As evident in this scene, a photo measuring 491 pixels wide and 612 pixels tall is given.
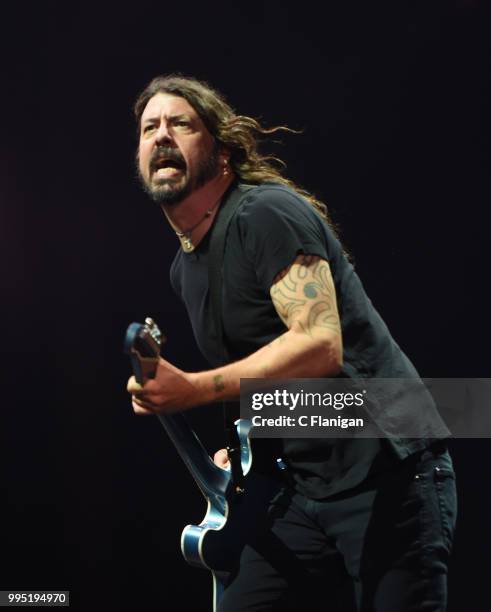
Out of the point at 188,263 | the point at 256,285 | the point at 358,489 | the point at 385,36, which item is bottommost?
the point at 358,489

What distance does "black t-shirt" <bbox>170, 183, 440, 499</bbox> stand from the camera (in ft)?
5.77

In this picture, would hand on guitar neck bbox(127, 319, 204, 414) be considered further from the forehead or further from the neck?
the forehead

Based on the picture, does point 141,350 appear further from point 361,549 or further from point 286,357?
point 361,549

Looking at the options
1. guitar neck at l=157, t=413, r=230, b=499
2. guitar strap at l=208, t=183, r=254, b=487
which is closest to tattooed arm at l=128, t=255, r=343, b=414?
guitar strap at l=208, t=183, r=254, b=487

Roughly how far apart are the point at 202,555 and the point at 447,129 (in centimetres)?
171

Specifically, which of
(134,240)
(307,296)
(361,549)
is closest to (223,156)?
(307,296)

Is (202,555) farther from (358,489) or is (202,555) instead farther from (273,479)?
(358,489)

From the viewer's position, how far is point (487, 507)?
3018 millimetres

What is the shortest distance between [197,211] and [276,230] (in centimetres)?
38

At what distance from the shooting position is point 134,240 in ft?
10.5

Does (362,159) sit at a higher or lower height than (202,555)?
higher

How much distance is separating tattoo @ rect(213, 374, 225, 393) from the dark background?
153cm

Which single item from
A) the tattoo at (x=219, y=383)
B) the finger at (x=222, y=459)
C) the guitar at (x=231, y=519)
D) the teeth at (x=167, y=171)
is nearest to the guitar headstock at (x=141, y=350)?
the tattoo at (x=219, y=383)

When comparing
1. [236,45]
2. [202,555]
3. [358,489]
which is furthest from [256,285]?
[236,45]
